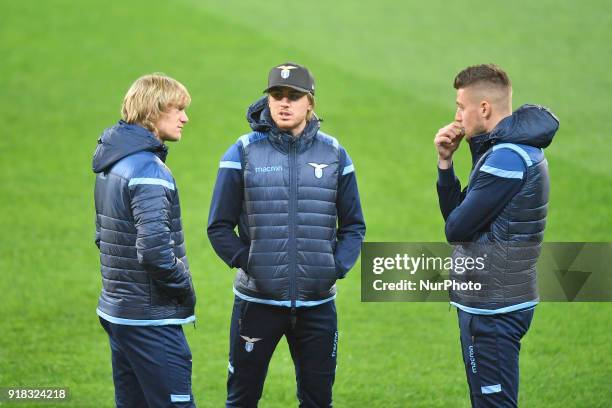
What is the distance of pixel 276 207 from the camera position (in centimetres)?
573

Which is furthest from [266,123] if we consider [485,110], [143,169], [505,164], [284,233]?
[505,164]

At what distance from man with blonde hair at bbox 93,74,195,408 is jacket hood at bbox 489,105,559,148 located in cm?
166

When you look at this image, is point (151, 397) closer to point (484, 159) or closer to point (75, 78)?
point (484, 159)

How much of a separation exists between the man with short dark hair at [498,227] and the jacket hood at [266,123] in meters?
0.84

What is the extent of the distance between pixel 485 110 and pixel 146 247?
1914mm

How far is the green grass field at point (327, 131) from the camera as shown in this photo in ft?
26.4

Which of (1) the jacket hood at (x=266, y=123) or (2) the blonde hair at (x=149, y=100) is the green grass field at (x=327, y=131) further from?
(2) the blonde hair at (x=149, y=100)

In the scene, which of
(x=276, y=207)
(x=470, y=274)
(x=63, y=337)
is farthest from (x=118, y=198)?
(x=63, y=337)

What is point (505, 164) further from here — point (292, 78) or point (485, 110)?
point (292, 78)

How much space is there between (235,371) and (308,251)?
2.60 ft

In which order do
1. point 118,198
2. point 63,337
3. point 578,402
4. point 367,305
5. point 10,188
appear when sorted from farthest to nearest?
point 10,188 → point 367,305 → point 63,337 → point 578,402 → point 118,198

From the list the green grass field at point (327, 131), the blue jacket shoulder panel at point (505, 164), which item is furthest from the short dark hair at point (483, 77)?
the green grass field at point (327, 131)

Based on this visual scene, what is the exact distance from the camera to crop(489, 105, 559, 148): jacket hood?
546 centimetres

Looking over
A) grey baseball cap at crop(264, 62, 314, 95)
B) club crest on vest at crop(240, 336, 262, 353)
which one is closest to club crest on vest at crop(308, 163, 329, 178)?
grey baseball cap at crop(264, 62, 314, 95)
